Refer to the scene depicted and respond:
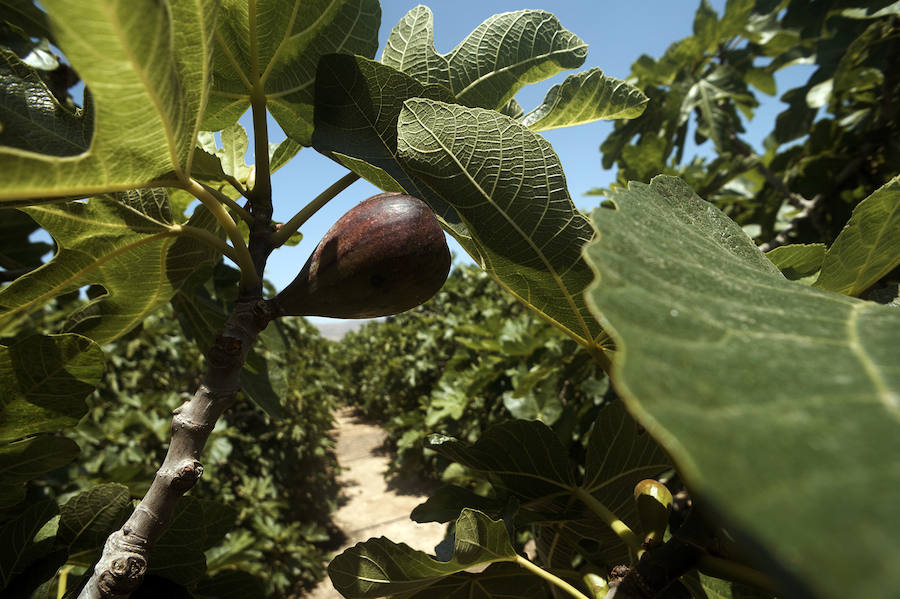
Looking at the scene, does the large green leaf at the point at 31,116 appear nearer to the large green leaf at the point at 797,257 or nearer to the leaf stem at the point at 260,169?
the leaf stem at the point at 260,169

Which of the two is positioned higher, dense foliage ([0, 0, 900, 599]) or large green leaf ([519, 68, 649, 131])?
large green leaf ([519, 68, 649, 131])

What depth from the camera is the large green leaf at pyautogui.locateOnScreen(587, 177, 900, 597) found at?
0.17 metres

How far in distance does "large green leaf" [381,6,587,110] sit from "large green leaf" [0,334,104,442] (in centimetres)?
64

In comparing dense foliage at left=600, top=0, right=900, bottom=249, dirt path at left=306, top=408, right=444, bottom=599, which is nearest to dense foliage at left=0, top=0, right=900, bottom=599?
dense foliage at left=600, top=0, right=900, bottom=249

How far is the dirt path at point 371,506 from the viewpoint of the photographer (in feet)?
16.8

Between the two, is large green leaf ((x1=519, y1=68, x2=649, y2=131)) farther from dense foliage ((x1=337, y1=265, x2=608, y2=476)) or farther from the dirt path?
the dirt path

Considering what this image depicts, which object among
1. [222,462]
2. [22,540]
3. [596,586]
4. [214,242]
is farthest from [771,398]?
[222,462]

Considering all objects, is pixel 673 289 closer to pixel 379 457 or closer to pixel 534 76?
pixel 534 76

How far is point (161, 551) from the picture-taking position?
2.34ft

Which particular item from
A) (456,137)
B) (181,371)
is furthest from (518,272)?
(181,371)

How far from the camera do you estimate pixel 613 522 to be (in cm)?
69

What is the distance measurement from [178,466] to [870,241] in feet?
2.99

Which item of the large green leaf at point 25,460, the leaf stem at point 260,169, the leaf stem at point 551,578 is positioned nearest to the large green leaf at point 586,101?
the leaf stem at point 260,169

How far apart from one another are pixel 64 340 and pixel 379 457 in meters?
8.77
